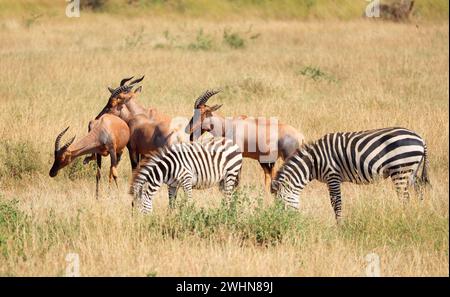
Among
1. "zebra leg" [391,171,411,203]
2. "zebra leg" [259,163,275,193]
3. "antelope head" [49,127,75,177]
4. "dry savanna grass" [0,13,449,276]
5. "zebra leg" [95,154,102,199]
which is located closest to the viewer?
"dry savanna grass" [0,13,449,276]

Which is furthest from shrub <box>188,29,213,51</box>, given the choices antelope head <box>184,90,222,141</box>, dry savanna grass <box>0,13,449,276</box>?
antelope head <box>184,90,222,141</box>

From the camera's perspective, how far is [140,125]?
1122 centimetres

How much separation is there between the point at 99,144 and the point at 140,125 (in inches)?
23.5

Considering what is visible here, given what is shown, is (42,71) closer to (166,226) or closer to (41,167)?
(41,167)

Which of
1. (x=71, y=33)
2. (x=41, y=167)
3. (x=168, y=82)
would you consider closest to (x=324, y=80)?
(x=168, y=82)

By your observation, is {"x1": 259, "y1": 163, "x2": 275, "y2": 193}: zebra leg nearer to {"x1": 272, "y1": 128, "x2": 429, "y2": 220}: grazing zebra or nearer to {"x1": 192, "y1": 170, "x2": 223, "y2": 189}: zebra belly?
{"x1": 192, "y1": 170, "x2": 223, "y2": 189}: zebra belly

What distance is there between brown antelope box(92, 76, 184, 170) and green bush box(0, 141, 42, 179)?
3.74ft

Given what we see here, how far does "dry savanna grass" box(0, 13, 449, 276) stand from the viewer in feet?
25.2

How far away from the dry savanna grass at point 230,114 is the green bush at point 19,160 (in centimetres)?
2

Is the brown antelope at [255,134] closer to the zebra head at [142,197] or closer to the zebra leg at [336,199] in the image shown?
the zebra leg at [336,199]

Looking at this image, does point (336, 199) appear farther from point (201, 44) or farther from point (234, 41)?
point (234, 41)

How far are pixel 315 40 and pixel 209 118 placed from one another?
52.7 feet

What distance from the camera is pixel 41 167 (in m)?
11.8

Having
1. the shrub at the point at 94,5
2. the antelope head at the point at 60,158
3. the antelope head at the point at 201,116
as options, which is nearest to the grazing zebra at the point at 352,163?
the antelope head at the point at 201,116
